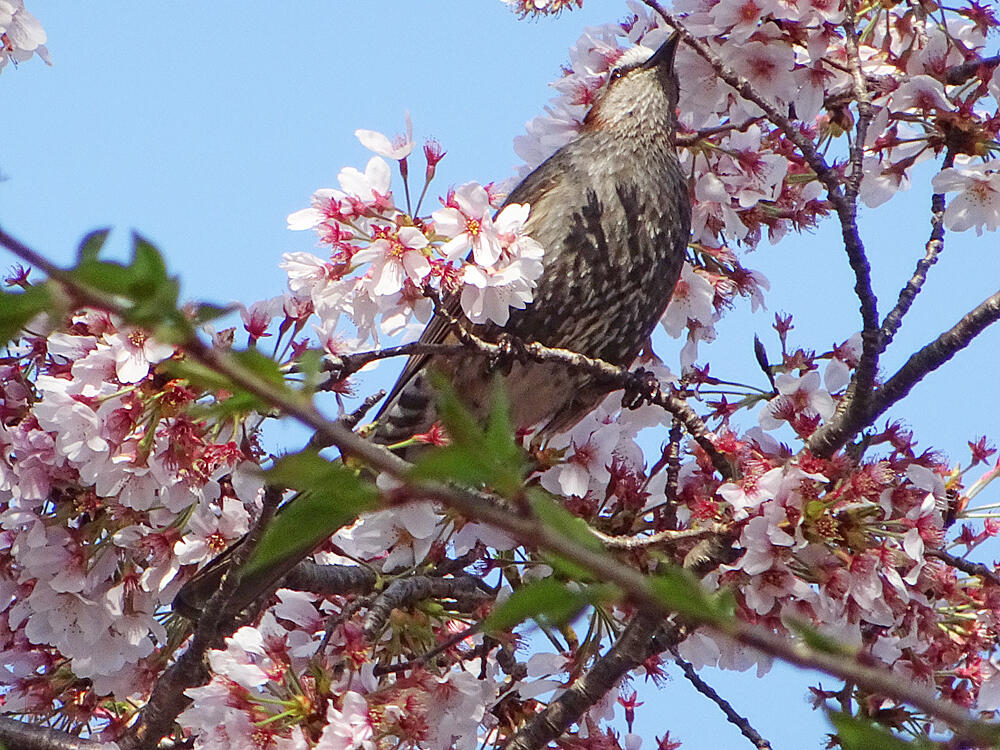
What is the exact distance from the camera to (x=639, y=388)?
3.60 m

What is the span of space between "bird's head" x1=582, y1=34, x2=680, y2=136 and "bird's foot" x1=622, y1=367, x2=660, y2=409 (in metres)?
1.13

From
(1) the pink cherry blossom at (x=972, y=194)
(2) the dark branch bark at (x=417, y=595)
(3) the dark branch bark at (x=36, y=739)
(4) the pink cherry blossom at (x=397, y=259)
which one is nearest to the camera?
(4) the pink cherry blossom at (x=397, y=259)

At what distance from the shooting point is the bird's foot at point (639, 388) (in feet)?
11.5

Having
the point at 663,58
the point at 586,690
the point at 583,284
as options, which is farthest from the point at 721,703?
the point at 663,58

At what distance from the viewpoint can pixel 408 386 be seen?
157 inches

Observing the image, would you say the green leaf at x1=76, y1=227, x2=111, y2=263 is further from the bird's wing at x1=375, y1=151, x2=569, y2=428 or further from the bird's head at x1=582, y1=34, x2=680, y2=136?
the bird's head at x1=582, y1=34, x2=680, y2=136

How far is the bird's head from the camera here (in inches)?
172

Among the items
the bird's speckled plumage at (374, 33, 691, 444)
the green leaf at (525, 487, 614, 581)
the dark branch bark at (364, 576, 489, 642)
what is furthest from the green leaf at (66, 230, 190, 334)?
the bird's speckled plumage at (374, 33, 691, 444)

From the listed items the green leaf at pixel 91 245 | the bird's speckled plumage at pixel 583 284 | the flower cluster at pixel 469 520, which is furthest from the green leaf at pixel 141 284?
the bird's speckled plumage at pixel 583 284

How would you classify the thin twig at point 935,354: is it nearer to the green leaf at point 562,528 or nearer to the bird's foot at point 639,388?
the bird's foot at point 639,388

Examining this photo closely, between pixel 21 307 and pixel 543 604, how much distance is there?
42cm

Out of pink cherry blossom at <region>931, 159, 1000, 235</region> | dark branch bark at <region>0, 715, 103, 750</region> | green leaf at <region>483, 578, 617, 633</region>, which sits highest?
pink cherry blossom at <region>931, 159, 1000, 235</region>

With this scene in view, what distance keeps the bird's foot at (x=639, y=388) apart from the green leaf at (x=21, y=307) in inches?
106

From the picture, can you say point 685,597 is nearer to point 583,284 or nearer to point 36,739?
point 36,739
